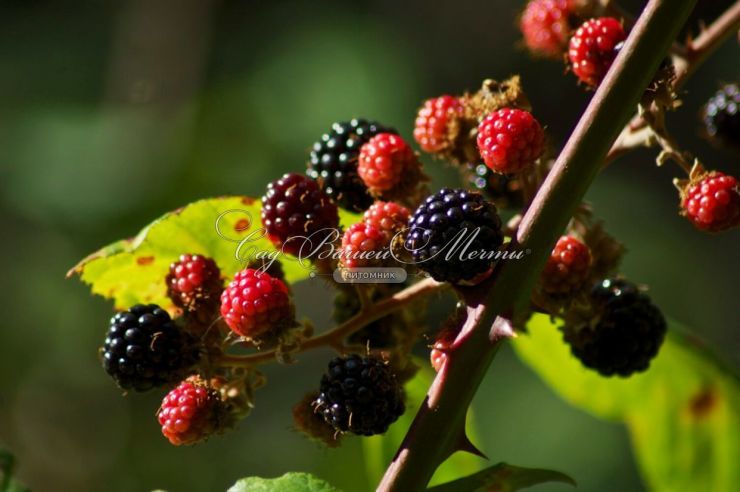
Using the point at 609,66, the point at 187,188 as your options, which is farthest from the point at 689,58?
the point at 187,188

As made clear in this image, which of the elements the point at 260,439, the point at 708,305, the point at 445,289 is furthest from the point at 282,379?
the point at 445,289

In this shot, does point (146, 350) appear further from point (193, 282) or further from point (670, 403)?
point (670, 403)

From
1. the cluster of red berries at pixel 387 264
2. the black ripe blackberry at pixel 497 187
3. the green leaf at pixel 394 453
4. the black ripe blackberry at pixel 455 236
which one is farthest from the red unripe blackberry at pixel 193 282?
the green leaf at pixel 394 453

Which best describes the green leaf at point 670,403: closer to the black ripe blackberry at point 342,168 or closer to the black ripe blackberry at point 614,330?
the black ripe blackberry at point 614,330

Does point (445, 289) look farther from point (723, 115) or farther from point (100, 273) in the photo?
point (723, 115)

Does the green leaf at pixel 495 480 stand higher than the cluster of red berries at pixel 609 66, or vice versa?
the cluster of red berries at pixel 609 66
